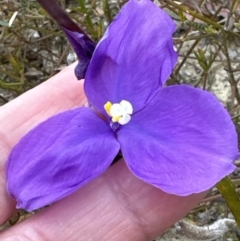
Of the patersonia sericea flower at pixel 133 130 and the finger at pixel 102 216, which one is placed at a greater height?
the patersonia sericea flower at pixel 133 130

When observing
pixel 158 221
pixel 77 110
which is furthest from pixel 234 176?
pixel 77 110

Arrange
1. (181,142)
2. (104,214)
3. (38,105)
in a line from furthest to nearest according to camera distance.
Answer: (38,105)
(104,214)
(181,142)

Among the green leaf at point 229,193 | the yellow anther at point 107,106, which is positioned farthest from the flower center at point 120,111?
the green leaf at point 229,193

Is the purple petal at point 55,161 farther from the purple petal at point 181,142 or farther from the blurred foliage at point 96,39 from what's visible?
the blurred foliage at point 96,39

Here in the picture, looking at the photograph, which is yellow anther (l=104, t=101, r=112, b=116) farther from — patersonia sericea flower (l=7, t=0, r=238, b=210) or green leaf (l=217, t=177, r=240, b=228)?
green leaf (l=217, t=177, r=240, b=228)

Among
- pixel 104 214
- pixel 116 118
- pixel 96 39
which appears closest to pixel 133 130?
pixel 116 118

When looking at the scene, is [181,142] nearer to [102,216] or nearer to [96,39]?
[102,216]

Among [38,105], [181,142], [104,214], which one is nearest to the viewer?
[181,142]
